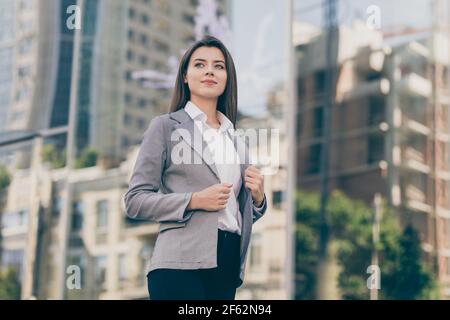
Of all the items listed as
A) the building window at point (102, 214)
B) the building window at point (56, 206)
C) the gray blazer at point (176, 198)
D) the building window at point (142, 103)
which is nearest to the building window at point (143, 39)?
the building window at point (142, 103)

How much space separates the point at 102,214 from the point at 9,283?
484cm

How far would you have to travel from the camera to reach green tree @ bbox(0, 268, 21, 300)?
37781 millimetres

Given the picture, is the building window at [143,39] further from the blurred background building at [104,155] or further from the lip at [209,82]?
the lip at [209,82]

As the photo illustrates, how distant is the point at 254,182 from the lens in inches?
201

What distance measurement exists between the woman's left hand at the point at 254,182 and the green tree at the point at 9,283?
33301 mm

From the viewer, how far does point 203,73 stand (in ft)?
17.4

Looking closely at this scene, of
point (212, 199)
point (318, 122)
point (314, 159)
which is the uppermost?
point (318, 122)

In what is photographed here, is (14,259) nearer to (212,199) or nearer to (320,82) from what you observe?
(320,82)

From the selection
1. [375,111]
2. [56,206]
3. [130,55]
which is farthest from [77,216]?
[375,111]

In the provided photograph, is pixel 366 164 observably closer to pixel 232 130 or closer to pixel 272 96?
pixel 272 96

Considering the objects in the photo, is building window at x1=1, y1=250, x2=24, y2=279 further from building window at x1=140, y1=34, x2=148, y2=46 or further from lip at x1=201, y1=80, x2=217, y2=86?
lip at x1=201, y1=80, x2=217, y2=86

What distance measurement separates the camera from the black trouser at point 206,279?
16.1 feet

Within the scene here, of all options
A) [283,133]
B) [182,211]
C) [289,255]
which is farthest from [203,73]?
[289,255]

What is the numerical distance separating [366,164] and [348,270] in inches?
275
